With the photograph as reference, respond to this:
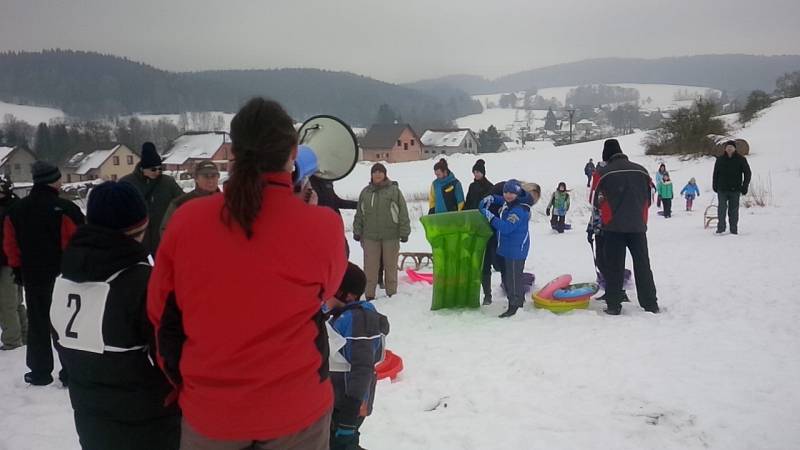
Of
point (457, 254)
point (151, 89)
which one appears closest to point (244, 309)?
point (457, 254)

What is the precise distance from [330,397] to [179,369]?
55 cm

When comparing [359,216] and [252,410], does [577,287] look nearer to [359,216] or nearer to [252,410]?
[359,216]

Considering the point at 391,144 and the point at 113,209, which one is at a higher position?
the point at 391,144

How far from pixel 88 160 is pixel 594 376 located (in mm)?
68191

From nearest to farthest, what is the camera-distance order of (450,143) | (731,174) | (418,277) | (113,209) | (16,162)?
1. (113,209)
2. (418,277)
3. (731,174)
4. (16,162)
5. (450,143)

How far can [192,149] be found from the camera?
6944 centimetres

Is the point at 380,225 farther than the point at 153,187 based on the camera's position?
Yes

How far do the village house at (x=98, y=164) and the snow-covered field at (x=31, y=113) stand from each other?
47.0 meters

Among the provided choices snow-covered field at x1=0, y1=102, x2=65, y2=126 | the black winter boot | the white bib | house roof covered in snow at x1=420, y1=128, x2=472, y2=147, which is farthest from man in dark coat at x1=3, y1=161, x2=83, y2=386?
snow-covered field at x1=0, y1=102, x2=65, y2=126

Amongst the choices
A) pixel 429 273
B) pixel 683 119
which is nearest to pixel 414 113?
pixel 683 119

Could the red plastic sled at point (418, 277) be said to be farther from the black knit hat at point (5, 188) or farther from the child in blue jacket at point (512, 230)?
the black knit hat at point (5, 188)

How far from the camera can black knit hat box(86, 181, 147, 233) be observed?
2258 millimetres

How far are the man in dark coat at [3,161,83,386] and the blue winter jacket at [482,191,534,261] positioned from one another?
447 centimetres

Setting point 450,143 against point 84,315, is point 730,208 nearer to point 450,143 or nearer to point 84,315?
point 84,315
